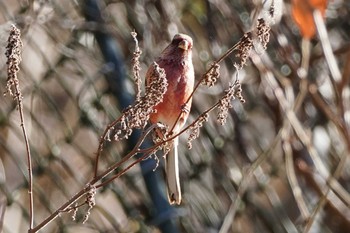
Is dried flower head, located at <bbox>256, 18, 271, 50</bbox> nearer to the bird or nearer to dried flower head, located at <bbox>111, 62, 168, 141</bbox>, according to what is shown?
dried flower head, located at <bbox>111, 62, 168, 141</bbox>

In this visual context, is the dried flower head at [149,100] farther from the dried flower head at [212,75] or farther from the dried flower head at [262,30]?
the dried flower head at [262,30]

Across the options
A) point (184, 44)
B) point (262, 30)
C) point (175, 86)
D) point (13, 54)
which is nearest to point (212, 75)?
point (262, 30)

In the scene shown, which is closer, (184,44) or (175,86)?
(175,86)

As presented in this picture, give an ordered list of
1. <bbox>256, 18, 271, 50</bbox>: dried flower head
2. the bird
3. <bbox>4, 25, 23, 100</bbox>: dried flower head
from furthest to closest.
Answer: the bird < <bbox>256, 18, 271, 50</bbox>: dried flower head < <bbox>4, 25, 23, 100</bbox>: dried flower head

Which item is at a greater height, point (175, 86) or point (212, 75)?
point (175, 86)

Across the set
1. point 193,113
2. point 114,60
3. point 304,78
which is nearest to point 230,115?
point 193,113

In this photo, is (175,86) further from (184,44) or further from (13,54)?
(13,54)

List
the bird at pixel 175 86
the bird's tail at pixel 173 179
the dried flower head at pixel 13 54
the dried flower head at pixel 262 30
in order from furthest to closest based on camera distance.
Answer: the bird's tail at pixel 173 179
the bird at pixel 175 86
the dried flower head at pixel 262 30
the dried flower head at pixel 13 54

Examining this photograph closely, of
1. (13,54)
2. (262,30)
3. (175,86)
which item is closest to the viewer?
(13,54)

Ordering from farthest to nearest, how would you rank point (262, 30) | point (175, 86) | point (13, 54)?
1. point (175, 86)
2. point (262, 30)
3. point (13, 54)

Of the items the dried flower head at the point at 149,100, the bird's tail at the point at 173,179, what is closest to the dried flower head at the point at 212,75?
the dried flower head at the point at 149,100

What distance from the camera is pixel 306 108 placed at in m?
6.04

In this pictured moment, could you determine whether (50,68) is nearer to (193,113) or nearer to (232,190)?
(193,113)

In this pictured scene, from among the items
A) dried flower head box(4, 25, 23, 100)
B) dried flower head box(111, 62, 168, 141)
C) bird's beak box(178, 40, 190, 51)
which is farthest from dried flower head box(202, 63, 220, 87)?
bird's beak box(178, 40, 190, 51)
